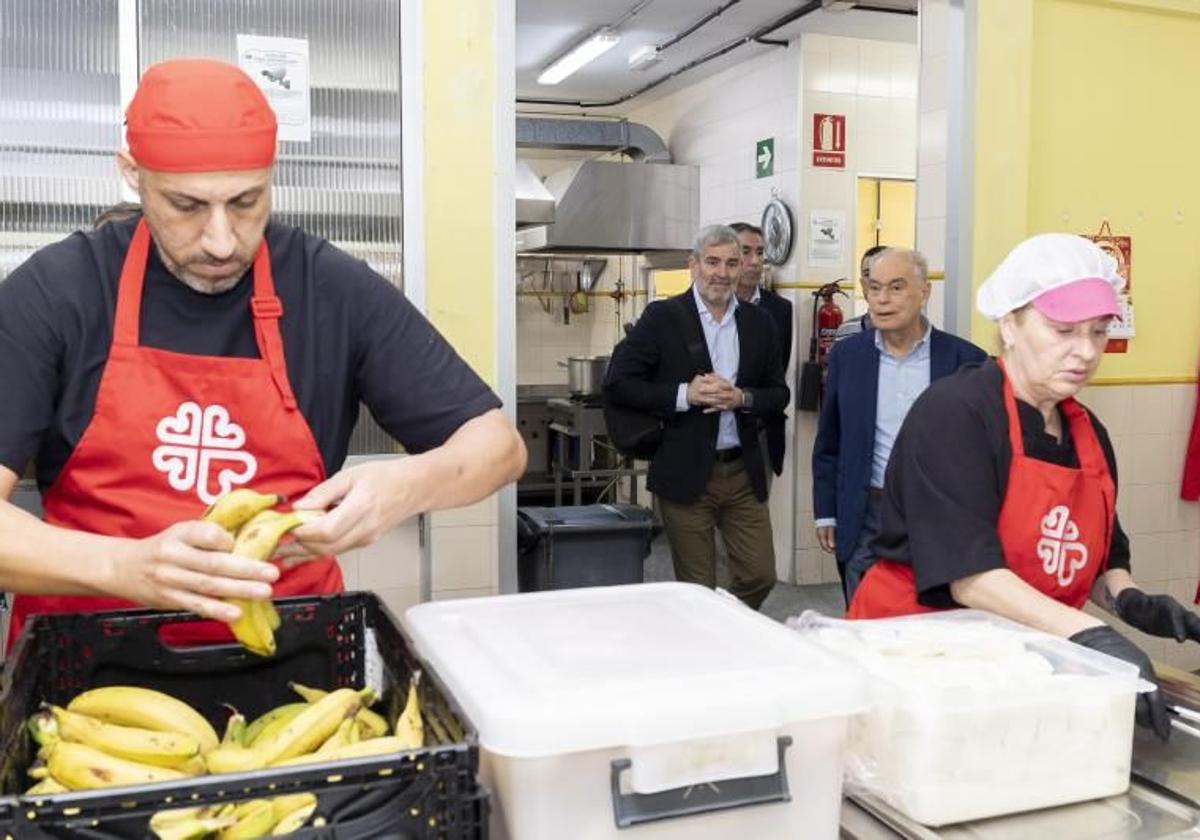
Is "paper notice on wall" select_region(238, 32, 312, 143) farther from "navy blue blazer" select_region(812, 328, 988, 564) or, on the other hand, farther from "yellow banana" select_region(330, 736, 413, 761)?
"yellow banana" select_region(330, 736, 413, 761)

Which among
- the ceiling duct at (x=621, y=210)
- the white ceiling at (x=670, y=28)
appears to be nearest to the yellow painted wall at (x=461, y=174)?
the white ceiling at (x=670, y=28)

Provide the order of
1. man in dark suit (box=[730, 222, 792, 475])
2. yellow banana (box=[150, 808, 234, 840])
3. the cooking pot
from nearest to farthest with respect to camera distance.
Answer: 1. yellow banana (box=[150, 808, 234, 840])
2. man in dark suit (box=[730, 222, 792, 475])
3. the cooking pot

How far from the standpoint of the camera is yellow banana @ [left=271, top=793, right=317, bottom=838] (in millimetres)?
923

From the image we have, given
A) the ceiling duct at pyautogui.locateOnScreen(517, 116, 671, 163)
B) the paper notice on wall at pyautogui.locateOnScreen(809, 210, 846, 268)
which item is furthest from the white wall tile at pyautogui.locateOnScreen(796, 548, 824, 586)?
the ceiling duct at pyautogui.locateOnScreen(517, 116, 671, 163)

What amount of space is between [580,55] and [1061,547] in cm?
610

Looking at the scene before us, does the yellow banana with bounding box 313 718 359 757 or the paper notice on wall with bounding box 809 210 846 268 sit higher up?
the paper notice on wall with bounding box 809 210 846 268

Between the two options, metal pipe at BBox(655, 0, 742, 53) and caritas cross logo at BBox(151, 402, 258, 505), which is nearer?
caritas cross logo at BBox(151, 402, 258, 505)

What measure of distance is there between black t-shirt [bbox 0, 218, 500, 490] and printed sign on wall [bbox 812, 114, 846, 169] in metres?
5.50

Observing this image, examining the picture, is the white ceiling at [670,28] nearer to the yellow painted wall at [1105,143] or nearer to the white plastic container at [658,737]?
the yellow painted wall at [1105,143]

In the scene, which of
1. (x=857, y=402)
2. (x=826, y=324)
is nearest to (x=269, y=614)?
(x=857, y=402)

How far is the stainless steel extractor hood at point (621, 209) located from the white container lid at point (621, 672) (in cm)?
662

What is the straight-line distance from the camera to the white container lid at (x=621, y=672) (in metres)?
1.08

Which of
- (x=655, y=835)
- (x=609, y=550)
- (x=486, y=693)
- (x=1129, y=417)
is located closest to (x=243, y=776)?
(x=486, y=693)

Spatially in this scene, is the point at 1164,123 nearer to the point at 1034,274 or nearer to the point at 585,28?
the point at 1034,274
